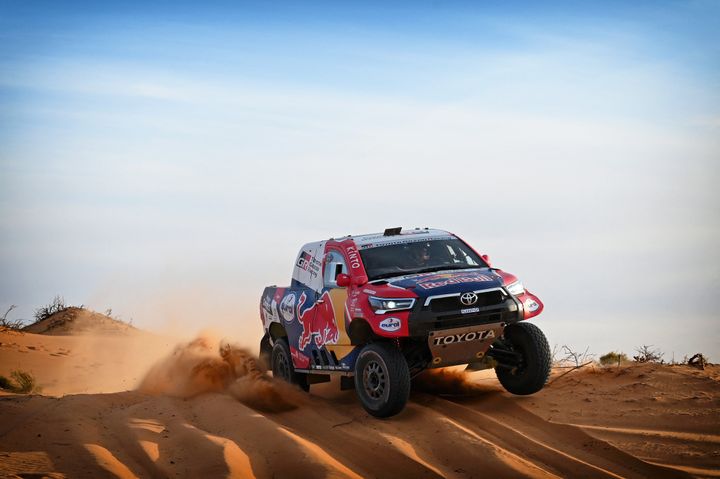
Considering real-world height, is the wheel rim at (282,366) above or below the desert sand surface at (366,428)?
above

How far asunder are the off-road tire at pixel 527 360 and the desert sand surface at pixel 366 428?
0.68 feet

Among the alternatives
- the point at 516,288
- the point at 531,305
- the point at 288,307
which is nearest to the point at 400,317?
the point at 516,288

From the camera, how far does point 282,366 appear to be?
1375 cm

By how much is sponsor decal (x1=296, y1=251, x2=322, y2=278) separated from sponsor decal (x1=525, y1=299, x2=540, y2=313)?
2984 millimetres

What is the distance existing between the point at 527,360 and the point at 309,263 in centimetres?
344

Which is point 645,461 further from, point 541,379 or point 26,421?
point 26,421

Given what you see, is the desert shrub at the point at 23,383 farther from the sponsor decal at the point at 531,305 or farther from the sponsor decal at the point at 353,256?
the sponsor decal at the point at 531,305

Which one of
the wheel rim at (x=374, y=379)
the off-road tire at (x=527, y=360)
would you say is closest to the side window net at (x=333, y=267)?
the wheel rim at (x=374, y=379)

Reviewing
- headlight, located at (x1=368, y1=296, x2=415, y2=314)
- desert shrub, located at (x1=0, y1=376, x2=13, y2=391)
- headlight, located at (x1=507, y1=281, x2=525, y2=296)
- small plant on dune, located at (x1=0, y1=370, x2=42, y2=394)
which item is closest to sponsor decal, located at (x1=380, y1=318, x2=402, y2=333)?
headlight, located at (x1=368, y1=296, x2=415, y2=314)

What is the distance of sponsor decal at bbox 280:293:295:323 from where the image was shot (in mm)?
13431

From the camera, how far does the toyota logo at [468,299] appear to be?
11.1m

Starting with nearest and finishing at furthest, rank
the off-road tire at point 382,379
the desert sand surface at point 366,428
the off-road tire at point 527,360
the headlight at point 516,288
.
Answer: the desert sand surface at point 366,428, the off-road tire at point 382,379, the headlight at point 516,288, the off-road tire at point 527,360

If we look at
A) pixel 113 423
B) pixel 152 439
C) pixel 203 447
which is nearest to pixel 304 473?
pixel 203 447

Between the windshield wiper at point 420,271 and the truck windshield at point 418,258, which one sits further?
the truck windshield at point 418,258
